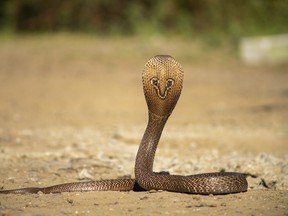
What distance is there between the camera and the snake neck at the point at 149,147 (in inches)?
207

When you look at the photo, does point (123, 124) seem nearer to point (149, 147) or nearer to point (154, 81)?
point (149, 147)

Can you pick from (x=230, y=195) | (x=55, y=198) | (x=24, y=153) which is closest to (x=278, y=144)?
(x=24, y=153)

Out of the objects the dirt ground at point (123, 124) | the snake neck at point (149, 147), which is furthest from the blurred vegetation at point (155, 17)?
the snake neck at point (149, 147)

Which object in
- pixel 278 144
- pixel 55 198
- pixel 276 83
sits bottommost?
pixel 55 198

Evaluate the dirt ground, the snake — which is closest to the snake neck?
the snake

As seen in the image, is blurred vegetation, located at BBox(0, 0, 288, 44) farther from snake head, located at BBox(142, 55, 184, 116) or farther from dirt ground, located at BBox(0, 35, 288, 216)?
snake head, located at BBox(142, 55, 184, 116)

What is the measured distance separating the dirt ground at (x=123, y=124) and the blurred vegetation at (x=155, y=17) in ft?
3.54

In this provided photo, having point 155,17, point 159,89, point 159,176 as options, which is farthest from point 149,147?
point 155,17

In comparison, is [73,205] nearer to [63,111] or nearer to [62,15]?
[63,111]

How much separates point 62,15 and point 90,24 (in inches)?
33.6

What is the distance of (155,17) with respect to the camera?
2030cm

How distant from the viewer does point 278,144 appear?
8.59m

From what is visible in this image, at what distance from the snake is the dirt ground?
74mm

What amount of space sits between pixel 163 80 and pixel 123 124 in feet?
18.0
